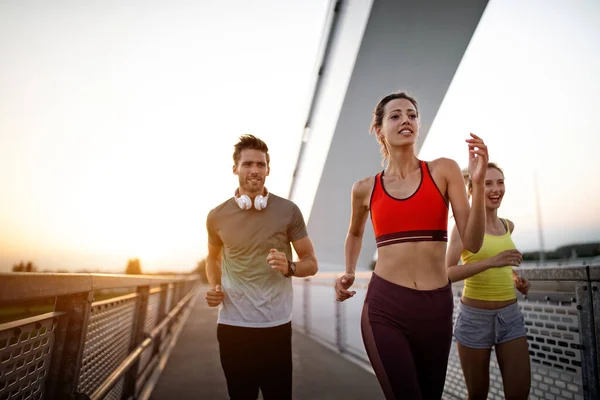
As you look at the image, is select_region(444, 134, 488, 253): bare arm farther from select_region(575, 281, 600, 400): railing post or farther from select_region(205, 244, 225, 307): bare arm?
select_region(205, 244, 225, 307): bare arm

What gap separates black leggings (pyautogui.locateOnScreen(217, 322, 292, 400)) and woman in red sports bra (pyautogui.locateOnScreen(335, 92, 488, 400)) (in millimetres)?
581

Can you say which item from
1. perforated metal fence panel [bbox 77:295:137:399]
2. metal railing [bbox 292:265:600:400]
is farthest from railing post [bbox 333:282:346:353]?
perforated metal fence panel [bbox 77:295:137:399]

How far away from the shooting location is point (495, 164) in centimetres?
247

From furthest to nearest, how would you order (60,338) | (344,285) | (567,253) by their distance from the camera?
(567,253)
(344,285)
(60,338)

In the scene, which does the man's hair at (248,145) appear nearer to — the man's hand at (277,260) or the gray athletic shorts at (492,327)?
the man's hand at (277,260)

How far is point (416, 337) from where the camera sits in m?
1.52

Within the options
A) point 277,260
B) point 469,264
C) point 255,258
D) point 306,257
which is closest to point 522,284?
point 469,264

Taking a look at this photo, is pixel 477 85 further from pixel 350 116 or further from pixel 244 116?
pixel 244 116

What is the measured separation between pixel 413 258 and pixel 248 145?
→ 1.26 metres

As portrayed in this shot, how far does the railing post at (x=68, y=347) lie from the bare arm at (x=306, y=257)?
111 cm

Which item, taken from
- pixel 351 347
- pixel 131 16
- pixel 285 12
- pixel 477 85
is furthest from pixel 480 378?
pixel 131 16

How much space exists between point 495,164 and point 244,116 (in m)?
5.61

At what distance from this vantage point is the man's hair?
227 cm

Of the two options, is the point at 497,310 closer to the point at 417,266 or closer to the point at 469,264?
the point at 469,264
